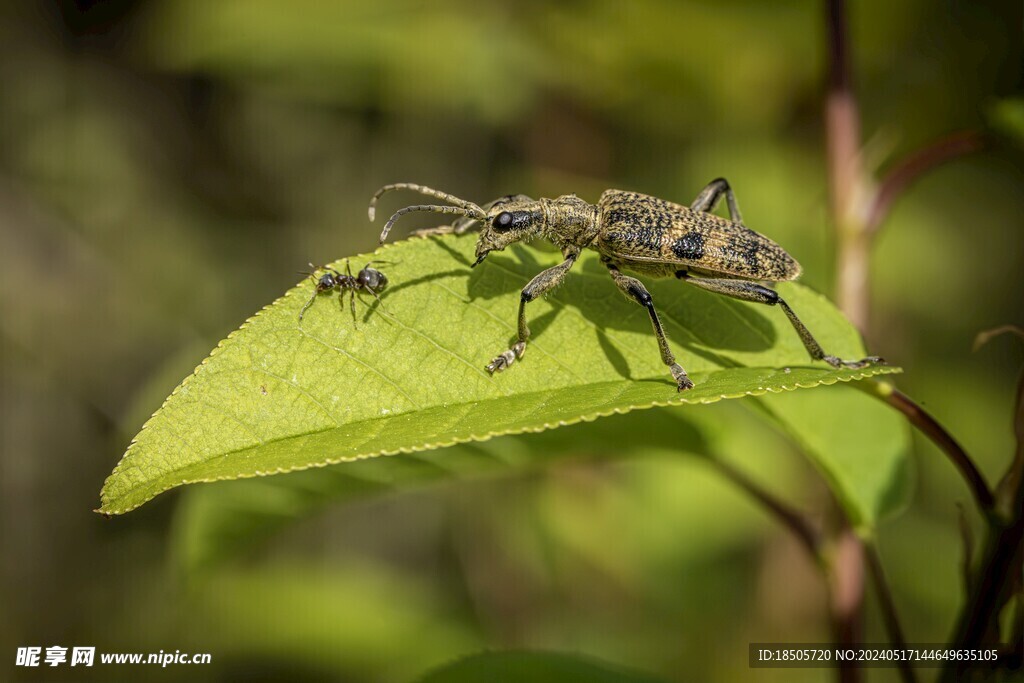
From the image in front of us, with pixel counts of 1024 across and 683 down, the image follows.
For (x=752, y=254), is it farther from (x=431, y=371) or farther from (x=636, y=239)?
(x=431, y=371)

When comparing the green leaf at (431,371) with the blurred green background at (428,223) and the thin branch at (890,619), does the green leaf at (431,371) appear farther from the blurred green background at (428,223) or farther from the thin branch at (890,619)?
the thin branch at (890,619)

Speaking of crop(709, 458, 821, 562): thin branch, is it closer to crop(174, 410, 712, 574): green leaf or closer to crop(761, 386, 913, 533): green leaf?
crop(761, 386, 913, 533): green leaf

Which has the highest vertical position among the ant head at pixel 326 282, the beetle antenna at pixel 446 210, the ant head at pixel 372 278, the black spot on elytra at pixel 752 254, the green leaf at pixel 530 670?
the beetle antenna at pixel 446 210

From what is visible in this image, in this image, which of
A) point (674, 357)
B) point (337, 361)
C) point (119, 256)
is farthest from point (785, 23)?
point (119, 256)

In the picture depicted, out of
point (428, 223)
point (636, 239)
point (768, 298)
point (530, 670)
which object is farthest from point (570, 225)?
point (428, 223)

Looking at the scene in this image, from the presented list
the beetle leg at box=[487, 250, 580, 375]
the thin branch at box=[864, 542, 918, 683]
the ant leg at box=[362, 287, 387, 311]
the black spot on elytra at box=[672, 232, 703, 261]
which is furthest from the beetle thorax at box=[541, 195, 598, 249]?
the thin branch at box=[864, 542, 918, 683]

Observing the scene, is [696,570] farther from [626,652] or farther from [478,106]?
[478,106]

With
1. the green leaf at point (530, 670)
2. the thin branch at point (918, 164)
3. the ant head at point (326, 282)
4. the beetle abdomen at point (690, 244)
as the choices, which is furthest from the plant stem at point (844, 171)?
the ant head at point (326, 282)
